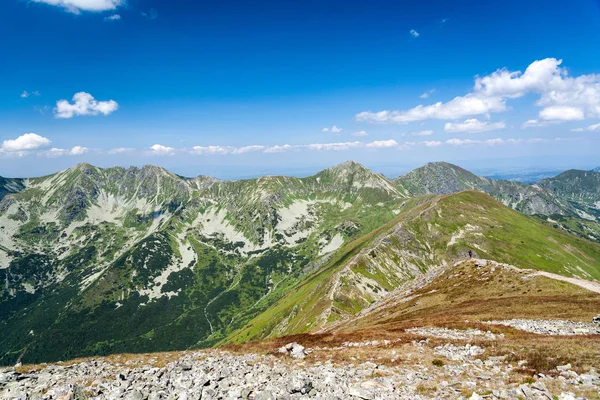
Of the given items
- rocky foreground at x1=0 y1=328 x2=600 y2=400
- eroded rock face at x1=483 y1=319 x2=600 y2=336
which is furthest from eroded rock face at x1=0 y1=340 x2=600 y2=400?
eroded rock face at x1=483 y1=319 x2=600 y2=336

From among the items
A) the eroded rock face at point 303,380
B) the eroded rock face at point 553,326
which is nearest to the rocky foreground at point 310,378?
the eroded rock face at point 303,380

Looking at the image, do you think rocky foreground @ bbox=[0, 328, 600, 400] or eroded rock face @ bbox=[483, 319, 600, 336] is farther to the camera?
eroded rock face @ bbox=[483, 319, 600, 336]

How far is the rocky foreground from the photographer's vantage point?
18031mm

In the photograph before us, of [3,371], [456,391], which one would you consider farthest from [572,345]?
[3,371]

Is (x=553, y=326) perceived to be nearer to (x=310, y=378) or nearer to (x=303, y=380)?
(x=310, y=378)

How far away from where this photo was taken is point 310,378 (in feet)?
71.5

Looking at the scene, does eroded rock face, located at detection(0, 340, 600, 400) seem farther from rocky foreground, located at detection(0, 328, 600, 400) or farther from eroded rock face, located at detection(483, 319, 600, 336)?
eroded rock face, located at detection(483, 319, 600, 336)

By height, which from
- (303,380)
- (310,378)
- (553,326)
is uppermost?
(303,380)

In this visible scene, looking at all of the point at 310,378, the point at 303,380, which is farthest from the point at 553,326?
the point at 303,380

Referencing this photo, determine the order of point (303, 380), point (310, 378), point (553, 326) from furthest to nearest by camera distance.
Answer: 1. point (553, 326)
2. point (310, 378)
3. point (303, 380)

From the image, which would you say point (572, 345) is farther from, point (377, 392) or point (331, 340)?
point (331, 340)

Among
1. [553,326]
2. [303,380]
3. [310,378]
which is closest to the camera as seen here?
[303,380]

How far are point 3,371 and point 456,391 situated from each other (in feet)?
115

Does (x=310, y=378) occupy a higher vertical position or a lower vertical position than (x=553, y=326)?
higher
